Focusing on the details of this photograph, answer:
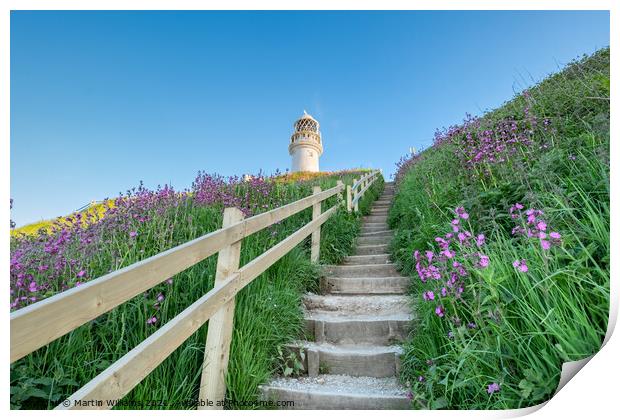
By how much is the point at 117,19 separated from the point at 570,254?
2.66m

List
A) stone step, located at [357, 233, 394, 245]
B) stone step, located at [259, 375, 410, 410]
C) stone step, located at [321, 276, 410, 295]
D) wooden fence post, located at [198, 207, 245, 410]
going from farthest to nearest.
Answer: stone step, located at [357, 233, 394, 245], stone step, located at [321, 276, 410, 295], stone step, located at [259, 375, 410, 410], wooden fence post, located at [198, 207, 245, 410]

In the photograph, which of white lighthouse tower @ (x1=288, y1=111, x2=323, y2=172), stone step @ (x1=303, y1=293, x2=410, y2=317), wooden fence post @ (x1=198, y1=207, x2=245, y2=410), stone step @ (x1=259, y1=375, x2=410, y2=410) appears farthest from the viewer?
white lighthouse tower @ (x1=288, y1=111, x2=323, y2=172)

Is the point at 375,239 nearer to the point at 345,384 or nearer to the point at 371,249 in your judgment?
the point at 371,249

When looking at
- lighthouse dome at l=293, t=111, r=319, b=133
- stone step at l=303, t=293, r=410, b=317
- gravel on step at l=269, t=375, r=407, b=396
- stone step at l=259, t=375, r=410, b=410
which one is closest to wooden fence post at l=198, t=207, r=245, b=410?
stone step at l=259, t=375, r=410, b=410

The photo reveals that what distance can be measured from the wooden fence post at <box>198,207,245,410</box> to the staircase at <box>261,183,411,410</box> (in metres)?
0.39

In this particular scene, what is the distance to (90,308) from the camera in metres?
1.12

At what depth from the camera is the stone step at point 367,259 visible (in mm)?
4996

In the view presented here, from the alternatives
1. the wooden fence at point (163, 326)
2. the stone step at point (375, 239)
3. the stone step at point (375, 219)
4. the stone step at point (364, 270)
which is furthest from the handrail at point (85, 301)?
the stone step at point (375, 219)

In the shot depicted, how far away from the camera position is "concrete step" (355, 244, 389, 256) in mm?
5469

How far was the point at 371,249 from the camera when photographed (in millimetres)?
5578

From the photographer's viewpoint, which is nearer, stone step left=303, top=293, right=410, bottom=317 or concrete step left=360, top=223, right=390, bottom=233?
stone step left=303, top=293, right=410, bottom=317

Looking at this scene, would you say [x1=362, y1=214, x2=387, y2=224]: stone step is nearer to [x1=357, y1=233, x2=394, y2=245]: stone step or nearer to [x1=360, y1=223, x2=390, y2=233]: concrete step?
[x1=360, y1=223, x2=390, y2=233]: concrete step

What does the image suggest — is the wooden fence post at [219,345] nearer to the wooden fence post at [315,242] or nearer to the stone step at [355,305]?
the stone step at [355,305]
